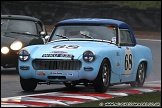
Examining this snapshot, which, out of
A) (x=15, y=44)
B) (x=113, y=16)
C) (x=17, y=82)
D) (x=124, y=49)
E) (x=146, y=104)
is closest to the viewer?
(x=146, y=104)

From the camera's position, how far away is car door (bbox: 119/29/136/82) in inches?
469

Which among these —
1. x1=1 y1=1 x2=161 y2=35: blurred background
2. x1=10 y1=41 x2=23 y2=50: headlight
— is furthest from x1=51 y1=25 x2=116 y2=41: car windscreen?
x1=1 y1=1 x2=161 y2=35: blurred background

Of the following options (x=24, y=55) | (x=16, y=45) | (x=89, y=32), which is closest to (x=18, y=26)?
(x=16, y=45)

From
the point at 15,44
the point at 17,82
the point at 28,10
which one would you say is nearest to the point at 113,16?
the point at 28,10

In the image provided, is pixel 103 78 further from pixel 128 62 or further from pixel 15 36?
pixel 15 36

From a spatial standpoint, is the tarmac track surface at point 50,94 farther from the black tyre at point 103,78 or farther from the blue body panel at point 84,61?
the blue body panel at point 84,61

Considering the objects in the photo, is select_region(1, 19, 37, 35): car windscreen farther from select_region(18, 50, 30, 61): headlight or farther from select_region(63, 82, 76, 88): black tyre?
select_region(18, 50, 30, 61): headlight

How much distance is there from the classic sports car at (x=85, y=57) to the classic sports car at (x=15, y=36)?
10.5ft

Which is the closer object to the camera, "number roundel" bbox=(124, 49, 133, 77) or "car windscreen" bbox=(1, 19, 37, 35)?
"number roundel" bbox=(124, 49, 133, 77)

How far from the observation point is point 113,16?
3016cm

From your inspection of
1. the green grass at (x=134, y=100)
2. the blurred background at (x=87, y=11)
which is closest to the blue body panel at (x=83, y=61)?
the green grass at (x=134, y=100)

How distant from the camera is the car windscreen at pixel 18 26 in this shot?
16.6 m

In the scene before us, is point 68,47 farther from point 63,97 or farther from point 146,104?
point 146,104

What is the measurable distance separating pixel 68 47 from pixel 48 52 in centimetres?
36
